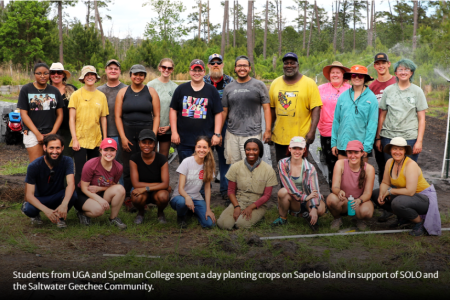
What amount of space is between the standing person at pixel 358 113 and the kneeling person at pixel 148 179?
2267mm

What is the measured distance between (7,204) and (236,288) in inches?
162

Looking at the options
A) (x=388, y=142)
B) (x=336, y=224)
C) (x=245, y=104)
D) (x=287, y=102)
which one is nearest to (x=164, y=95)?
(x=245, y=104)

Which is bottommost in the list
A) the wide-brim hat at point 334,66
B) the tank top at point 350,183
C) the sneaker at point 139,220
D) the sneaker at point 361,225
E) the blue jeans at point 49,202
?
the sneaker at point 139,220

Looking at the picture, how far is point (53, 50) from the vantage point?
25734 mm

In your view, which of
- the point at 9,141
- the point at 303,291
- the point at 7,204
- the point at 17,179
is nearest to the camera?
the point at 303,291

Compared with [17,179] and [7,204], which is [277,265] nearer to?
[7,204]

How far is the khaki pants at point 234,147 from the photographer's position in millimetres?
5590

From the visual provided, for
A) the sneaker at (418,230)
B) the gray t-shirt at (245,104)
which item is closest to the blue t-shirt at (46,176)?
the gray t-shirt at (245,104)

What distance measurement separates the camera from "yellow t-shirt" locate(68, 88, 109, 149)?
5414 millimetres

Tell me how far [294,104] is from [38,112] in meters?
3.30

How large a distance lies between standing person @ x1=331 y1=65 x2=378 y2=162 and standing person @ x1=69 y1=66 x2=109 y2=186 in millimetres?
3105

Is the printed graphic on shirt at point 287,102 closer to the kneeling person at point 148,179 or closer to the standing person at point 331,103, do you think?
the standing person at point 331,103

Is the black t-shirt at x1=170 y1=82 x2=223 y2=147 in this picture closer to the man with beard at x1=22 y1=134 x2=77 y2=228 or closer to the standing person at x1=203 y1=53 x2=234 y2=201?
the standing person at x1=203 y1=53 x2=234 y2=201

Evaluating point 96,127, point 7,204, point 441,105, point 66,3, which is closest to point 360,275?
point 96,127
